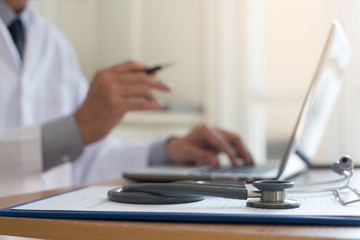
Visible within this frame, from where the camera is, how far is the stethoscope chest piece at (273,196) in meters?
0.37

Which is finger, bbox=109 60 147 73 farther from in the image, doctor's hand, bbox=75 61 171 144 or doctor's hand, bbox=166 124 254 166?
doctor's hand, bbox=166 124 254 166

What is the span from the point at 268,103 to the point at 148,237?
1797 millimetres

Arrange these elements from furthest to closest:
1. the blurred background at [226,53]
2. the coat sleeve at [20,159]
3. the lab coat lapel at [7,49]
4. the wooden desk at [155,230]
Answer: the blurred background at [226,53], the lab coat lapel at [7,49], the coat sleeve at [20,159], the wooden desk at [155,230]

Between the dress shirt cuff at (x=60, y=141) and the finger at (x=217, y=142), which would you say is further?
the finger at (x=217, y=142)

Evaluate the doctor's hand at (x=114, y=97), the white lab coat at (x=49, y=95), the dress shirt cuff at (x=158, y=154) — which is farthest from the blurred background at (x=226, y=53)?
the doctor's hand at (x=114, y=97)

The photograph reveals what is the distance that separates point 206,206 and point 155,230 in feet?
0.26

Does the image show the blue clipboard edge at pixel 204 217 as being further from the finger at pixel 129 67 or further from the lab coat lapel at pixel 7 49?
the lab coat lapel at pixel 7 49

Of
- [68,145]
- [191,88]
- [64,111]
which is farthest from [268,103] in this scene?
[68,145]

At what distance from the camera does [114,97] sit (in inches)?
30.8

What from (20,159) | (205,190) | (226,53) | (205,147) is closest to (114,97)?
(20,159)

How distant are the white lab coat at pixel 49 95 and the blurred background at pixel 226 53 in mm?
748

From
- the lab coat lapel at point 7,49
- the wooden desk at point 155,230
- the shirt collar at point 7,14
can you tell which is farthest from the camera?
the shirt collar at point 7,14

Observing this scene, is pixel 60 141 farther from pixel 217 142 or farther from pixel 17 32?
pixel 17 32

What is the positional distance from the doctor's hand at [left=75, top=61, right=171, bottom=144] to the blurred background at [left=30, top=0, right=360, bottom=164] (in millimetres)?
1111
